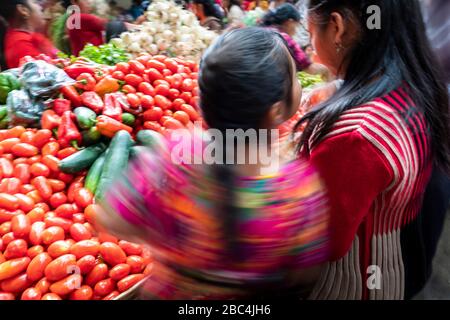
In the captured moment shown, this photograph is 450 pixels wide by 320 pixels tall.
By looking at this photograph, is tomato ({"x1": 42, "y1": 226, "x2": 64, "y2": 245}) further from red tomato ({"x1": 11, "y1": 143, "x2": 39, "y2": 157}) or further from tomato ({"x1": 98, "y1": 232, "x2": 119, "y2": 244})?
red tomato ({"x1": 11, "y1": 143, "x2": 39, "y2": 157})

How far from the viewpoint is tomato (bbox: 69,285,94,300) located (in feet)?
4.83

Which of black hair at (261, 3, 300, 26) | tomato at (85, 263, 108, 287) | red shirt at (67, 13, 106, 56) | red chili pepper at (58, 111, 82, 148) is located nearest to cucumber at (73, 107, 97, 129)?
red chili pepper at (58, 111, 82, 148)

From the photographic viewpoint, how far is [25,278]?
1494mm

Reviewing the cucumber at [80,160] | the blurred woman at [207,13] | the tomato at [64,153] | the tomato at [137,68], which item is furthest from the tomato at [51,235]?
the blurred woman at [207,13]

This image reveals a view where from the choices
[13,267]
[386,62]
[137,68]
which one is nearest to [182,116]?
[137,68]

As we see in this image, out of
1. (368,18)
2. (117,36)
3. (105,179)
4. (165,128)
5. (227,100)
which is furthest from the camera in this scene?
(117,36)

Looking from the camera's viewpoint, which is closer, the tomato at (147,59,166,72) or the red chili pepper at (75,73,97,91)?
the red chili pepper at (75,73,97,91)

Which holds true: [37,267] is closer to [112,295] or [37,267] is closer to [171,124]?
[112,295]

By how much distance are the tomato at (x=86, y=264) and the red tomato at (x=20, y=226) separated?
0.27 m

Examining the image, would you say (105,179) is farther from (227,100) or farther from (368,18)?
(368,18)

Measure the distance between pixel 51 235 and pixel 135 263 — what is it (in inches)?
13.8

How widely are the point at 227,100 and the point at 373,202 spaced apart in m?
0.55

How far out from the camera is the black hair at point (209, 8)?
4.65m
